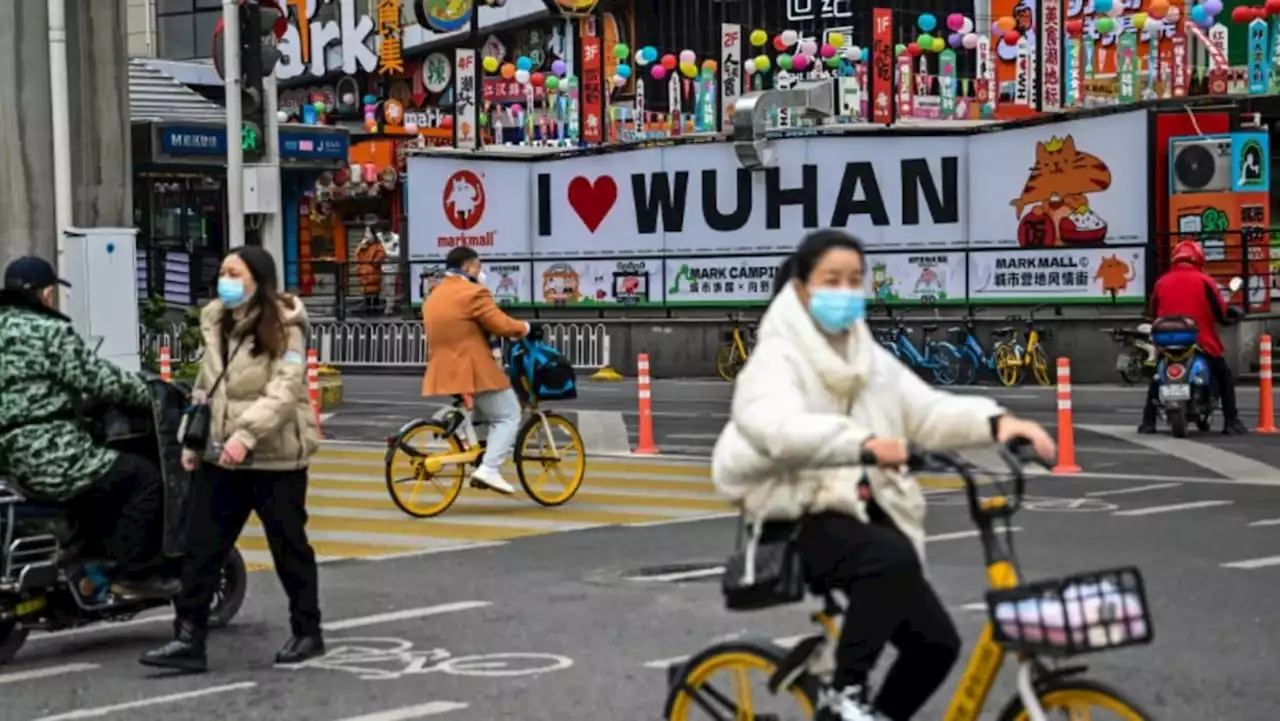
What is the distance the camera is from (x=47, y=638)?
32.5ft

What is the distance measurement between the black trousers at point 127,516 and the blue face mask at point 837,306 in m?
4.62

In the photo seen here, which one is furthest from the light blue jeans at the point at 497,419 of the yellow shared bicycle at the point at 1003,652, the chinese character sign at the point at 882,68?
the chinese character sign at the point at 882,68

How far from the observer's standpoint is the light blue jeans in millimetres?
14250

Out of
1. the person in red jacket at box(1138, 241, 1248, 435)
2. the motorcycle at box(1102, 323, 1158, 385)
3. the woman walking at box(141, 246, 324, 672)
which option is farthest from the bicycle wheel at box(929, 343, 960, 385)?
the woman walking at box(141, 246, 324, 672)

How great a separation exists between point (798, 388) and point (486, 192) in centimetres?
3256

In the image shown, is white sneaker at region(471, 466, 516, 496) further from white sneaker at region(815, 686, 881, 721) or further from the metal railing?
the metal railing

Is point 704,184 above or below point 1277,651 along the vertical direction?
above

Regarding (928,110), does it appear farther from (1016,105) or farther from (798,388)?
(798,388)

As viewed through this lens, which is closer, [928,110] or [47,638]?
[47,638]

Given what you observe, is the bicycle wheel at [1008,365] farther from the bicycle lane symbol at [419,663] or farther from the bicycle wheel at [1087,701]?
the bicycle wheel at [1087,701]

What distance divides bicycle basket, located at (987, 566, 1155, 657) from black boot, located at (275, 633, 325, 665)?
4.90 m

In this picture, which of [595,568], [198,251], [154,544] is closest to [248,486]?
[154,544]

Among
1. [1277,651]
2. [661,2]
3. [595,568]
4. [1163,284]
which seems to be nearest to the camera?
[1277,651]

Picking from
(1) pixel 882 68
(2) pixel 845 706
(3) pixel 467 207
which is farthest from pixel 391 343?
(2) pixel 845 706
